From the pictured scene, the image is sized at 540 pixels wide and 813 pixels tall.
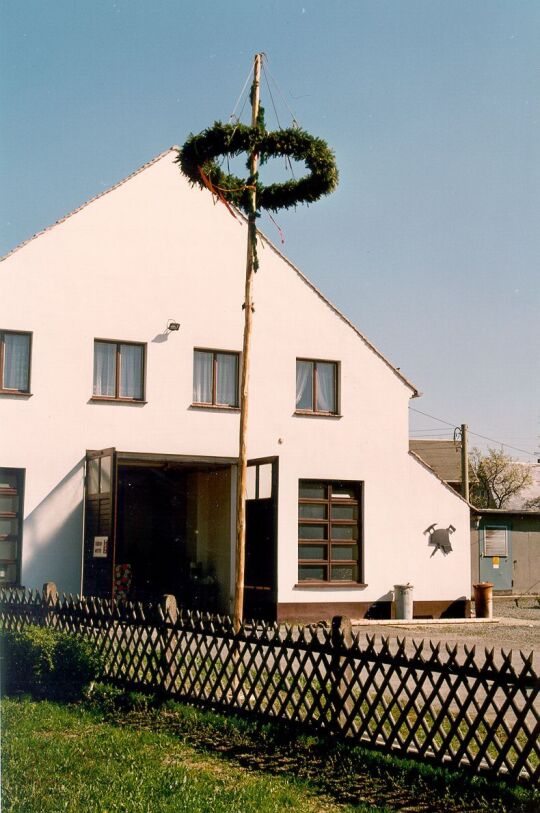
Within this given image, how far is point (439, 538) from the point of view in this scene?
72.4 feet

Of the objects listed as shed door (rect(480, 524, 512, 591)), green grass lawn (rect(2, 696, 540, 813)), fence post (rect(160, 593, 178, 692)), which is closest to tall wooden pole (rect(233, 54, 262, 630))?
fence post (rect(160, 593, 178, 692))

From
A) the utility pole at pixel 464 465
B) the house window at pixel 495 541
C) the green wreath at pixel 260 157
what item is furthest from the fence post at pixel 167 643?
the utility pole at pixel 464 465

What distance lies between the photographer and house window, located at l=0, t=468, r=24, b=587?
1744cm

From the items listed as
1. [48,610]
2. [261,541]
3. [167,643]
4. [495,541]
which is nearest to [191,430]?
[261,541]

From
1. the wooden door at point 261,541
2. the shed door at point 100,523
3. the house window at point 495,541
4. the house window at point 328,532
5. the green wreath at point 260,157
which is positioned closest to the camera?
the green wreath at point 260,157

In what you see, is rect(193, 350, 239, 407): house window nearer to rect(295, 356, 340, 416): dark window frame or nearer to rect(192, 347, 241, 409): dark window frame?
rect(192, 347, 241, 409): dark window frame

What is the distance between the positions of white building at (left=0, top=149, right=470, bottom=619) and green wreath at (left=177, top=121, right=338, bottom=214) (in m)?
6.10

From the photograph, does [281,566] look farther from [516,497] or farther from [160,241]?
[516,497]

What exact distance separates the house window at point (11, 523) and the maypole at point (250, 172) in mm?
6099

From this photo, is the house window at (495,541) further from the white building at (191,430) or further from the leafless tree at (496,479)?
the leafless tree at (496,479)

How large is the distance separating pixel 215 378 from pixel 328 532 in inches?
167

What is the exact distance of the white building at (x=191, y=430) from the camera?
1786 cm

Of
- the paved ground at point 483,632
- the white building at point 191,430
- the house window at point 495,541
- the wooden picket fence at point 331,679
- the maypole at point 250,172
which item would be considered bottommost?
the paved ground at point 483,632

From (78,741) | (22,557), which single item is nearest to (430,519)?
(22,557)
